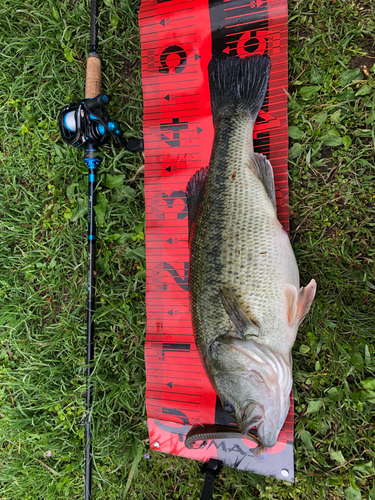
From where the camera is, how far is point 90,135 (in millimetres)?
2240

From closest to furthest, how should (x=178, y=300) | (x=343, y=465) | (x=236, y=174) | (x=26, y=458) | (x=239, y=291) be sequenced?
(x=239, y=291), (x=236, y=174), (x=343, y=465), (x=178, y=300), (x=26, y=458)

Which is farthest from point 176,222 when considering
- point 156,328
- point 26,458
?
point 26,458

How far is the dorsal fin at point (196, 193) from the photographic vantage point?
6.31 ft

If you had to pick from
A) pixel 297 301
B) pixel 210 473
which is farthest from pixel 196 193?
pixel 210 473

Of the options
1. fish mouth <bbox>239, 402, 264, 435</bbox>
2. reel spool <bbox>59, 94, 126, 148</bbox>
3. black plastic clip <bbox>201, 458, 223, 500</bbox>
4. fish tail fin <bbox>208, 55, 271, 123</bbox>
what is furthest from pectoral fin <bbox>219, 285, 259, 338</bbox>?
reel spool <bbox>59, 94, 126, 148</bbox>

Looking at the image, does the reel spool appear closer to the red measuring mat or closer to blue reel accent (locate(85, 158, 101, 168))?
blue reel accent (locate(85, 158, 101, 168))

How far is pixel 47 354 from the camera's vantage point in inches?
100.0

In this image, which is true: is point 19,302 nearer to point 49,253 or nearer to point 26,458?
point 49,253

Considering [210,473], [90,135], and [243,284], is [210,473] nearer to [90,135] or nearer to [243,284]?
[243,284]

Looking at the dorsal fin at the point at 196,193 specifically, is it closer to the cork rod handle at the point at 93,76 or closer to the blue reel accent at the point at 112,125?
the blue reel accent at the point at 112,125

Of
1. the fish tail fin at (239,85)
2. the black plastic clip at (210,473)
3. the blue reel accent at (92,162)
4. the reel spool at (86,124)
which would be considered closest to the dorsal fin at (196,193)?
the fish tail fin at (239,85)

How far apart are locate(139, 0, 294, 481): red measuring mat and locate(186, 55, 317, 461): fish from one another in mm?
232

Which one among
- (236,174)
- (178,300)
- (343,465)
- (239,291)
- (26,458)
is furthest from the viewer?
(26,458)

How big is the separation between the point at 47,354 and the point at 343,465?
92.8 inches
